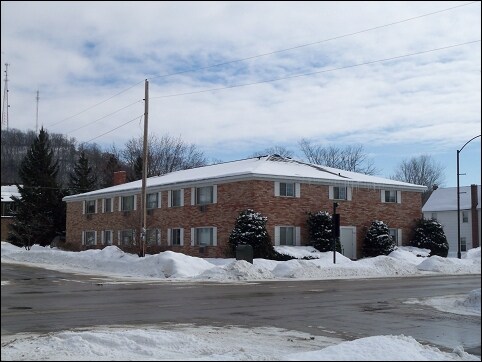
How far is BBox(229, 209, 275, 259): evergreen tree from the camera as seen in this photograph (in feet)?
114

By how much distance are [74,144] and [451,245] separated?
43.4 meters

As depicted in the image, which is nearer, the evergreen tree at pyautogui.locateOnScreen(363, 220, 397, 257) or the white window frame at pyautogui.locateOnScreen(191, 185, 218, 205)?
the white window frame at pyautogui.locateOnScreen(191, 185, 218, 205)

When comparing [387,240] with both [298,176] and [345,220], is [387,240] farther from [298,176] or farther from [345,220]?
[298,176]

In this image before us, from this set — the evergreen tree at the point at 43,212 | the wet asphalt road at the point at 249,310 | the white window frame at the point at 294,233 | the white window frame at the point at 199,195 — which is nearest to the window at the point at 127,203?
the evergreen tree at the point at 43,212

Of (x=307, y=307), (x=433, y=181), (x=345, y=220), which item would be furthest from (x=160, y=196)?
(x=433, y=181)

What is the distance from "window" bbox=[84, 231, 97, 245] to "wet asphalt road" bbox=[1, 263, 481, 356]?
30545mm

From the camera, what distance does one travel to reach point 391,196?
43406 millimetres

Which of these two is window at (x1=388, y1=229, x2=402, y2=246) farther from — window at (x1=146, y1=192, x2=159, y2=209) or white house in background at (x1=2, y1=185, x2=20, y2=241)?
white house in background at (x1=2, y1=185, x2=20, y2=241)

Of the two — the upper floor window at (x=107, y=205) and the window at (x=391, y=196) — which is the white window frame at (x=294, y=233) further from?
the upper floor window at (x=107, y=205)

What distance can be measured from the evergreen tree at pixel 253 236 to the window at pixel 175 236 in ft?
23.0

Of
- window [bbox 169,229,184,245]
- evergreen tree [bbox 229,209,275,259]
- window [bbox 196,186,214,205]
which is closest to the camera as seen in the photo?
evergreen tree [bbox 229,209,275,259]

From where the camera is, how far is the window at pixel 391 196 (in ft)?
141

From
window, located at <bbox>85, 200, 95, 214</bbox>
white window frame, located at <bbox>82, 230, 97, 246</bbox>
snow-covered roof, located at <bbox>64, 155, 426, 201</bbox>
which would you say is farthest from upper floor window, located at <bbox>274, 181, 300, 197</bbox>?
window, located at <bbox>85, 200, 95, 214</bbox>

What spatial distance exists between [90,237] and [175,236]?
539 inches
